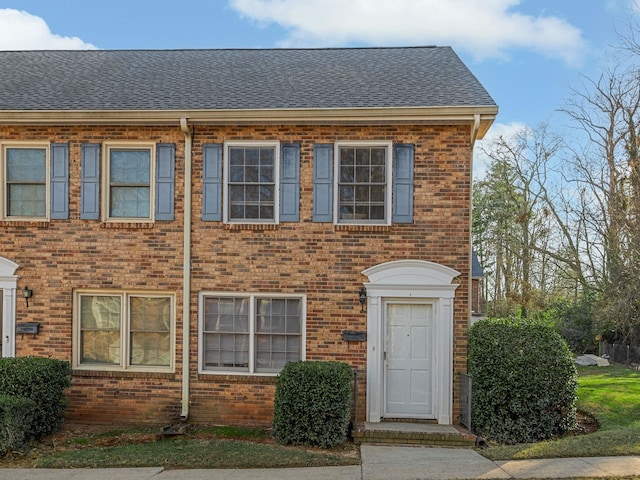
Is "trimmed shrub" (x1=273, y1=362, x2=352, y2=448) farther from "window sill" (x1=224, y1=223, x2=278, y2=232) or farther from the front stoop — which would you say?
"window sill" (x1=224, y1=223, x2=278, y2=232)

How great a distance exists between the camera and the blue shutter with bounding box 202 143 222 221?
Answer: 990 cm

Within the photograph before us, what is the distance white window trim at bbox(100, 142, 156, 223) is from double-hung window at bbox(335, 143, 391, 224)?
10.4 ft

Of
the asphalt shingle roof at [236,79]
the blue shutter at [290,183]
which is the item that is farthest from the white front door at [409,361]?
the asphalt shingle roof at [236,79]

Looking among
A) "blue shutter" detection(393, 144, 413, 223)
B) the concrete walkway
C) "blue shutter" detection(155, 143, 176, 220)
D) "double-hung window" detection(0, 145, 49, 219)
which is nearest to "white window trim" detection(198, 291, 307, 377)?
"blue shutter" detection(155, 143, 176, 220)

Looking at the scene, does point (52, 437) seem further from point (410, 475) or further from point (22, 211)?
point (410, 475)

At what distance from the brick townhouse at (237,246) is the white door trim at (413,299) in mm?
24

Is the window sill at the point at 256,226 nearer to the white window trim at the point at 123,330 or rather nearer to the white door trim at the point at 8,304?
the white window trim at the point at 123,330

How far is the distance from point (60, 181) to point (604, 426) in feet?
33.9

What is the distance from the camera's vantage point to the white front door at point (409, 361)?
31.6 feet

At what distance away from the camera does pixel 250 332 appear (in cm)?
988

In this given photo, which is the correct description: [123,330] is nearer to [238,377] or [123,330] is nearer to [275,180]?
[238,377]

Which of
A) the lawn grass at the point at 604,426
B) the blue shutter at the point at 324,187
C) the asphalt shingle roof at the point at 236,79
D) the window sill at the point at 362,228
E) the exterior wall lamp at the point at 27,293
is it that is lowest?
the lawn grass at the point at 604,426

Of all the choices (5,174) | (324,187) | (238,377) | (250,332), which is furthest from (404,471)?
(5,174)

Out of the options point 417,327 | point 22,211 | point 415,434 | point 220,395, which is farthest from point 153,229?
point 415,434
